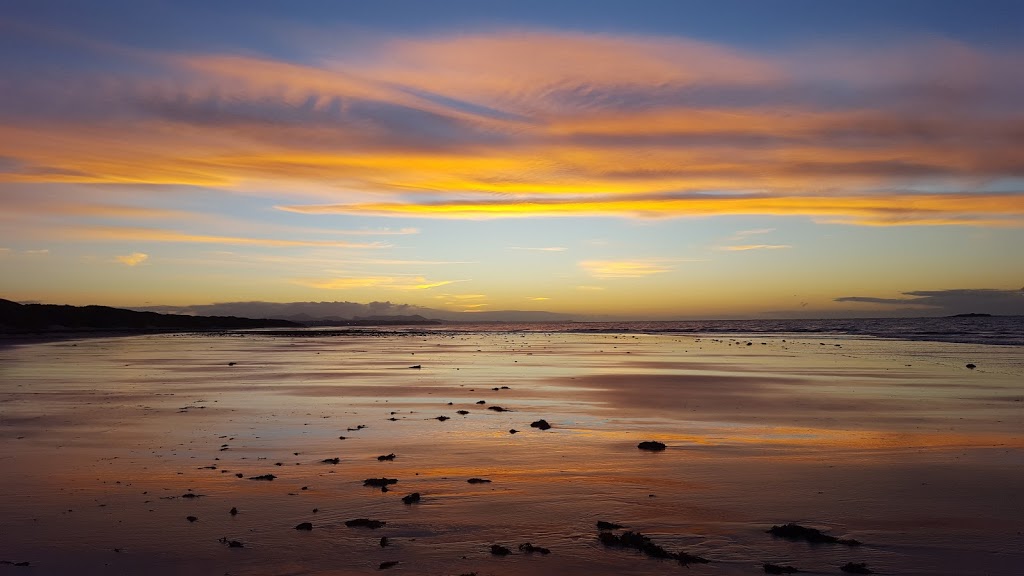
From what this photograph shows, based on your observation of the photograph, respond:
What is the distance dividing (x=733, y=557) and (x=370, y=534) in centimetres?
427

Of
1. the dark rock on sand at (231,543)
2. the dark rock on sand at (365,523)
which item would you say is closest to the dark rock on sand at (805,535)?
the dark rock on sand at (365,523)

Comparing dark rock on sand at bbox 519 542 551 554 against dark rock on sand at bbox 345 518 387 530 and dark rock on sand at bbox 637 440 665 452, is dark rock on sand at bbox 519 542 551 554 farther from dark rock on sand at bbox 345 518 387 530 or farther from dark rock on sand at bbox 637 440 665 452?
dark rock on sand at bbox 637 440 665 452

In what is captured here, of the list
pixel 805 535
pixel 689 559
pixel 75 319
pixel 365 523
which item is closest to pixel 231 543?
pixel 365 523

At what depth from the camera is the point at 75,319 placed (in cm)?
10744

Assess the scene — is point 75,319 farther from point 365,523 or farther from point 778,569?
point 778,569

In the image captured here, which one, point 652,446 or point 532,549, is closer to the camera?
point 532,549

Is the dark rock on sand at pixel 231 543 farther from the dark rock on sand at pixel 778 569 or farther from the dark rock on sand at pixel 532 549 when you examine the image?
the dark rock on sand at pixel 778 569

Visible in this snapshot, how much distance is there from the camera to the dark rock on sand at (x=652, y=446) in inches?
548

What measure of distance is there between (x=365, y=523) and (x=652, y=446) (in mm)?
6610

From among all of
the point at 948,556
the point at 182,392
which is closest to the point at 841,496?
the point at 948,556

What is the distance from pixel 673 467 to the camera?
12414mm

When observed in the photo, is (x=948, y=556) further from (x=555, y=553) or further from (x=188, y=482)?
Result: (x=188, y=482)

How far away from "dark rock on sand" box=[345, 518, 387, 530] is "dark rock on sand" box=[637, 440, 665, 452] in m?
6.33

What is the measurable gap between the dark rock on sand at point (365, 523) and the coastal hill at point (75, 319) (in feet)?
297
